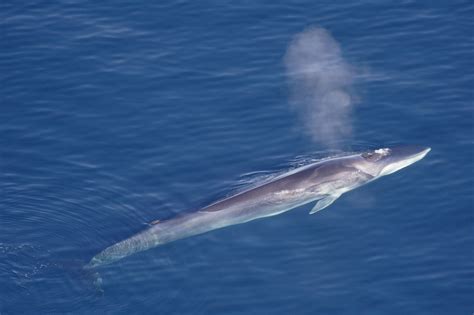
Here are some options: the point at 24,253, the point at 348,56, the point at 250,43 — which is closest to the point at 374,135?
the point at 348,56

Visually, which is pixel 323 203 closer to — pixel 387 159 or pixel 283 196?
pixel 283 196

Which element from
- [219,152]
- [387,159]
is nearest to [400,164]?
[387,159]

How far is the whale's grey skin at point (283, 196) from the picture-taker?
35250 millimetres

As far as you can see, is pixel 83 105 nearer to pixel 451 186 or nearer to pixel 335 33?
pixel 335 33

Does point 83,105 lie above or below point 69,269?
above

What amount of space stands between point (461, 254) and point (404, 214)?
289cm

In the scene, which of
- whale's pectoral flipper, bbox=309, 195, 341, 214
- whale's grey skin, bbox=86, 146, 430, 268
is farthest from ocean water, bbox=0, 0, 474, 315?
whale's grey skin, bbox=86, 146, 430, 268

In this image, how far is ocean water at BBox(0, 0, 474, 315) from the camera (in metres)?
33.5

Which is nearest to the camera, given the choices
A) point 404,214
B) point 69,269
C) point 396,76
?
point 69,269

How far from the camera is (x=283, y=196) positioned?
122 feet

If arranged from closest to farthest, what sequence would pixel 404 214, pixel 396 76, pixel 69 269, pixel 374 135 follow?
pixel 69 269 < pixel 404 214 < pixel 374 135 < pixel 396 76

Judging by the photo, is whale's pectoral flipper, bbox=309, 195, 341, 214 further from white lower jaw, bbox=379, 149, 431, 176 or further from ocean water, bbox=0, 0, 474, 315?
white lower jaw, bbox=379, 149, 431, 176

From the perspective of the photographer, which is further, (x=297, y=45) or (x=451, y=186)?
(x=297, y=45)

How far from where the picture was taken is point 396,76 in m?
44.5
